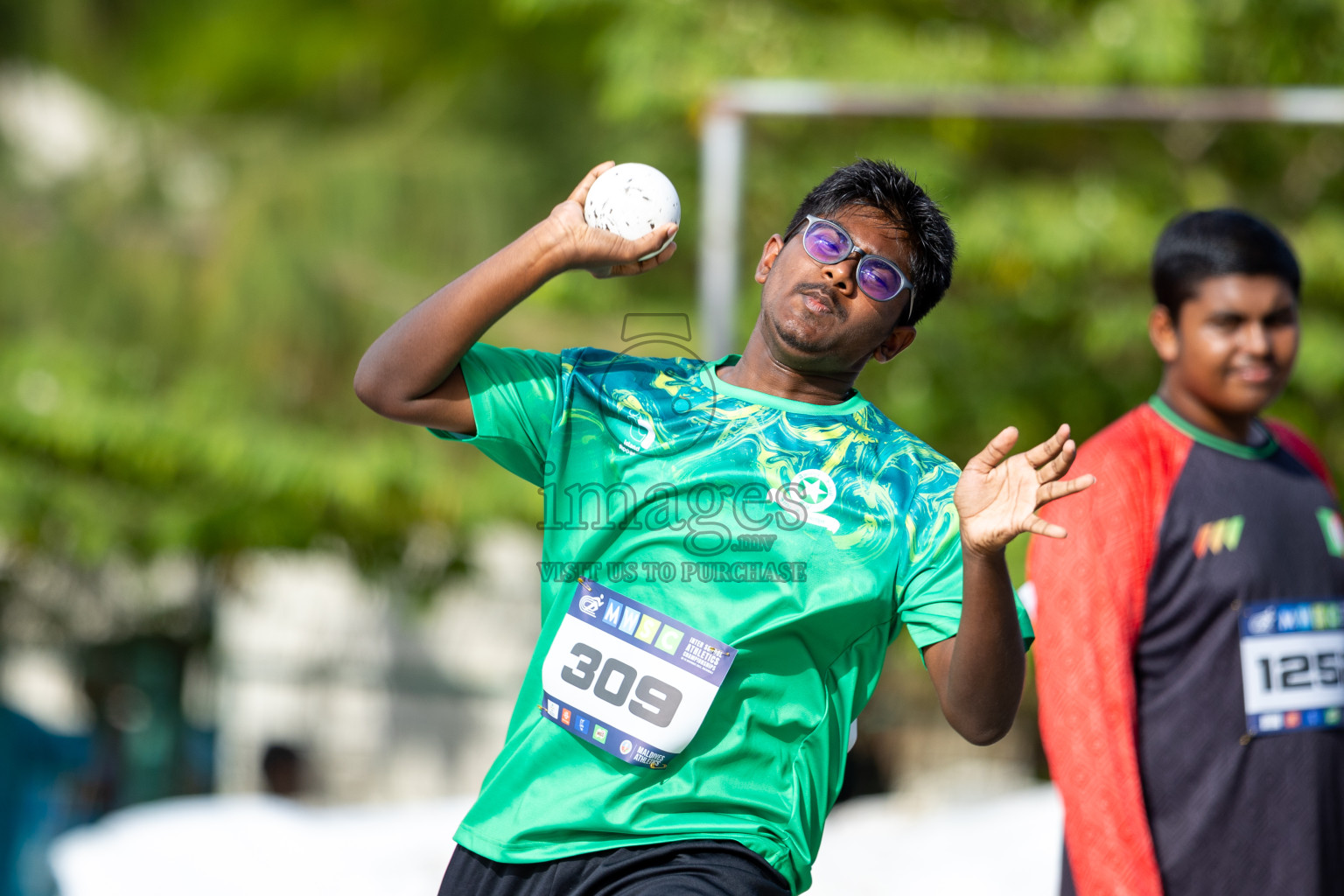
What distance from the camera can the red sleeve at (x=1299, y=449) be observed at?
2986mm

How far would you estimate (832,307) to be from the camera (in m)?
2.15

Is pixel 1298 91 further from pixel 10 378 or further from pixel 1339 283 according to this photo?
pixel 10 378

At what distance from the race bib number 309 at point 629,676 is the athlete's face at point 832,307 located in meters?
0.48

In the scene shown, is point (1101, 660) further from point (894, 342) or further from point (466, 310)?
point (466, 310)

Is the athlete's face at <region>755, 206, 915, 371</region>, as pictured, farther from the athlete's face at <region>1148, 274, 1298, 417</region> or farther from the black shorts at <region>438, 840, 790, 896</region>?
the athlete's face at <region>1148, 274, 1298, 417</region>

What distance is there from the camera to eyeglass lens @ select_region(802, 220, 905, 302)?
7.07ft

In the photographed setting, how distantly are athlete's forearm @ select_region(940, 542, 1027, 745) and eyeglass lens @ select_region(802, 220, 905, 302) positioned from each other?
47 cm

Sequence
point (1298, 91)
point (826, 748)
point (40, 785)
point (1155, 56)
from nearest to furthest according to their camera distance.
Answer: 1. point (826, 748)
2. point (1298, 91)
3. point (1155, 56)
4. point (40, 785)

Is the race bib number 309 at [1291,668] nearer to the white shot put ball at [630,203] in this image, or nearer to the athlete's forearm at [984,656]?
the athlete's forearm at [984,656]

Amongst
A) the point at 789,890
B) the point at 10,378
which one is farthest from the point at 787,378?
the point at 10,378

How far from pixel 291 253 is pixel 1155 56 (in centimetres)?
497

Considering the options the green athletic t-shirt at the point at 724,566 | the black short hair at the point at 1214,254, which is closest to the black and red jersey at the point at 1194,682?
the black short hair at the point at 1214,254

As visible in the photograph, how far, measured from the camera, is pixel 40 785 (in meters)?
7.82

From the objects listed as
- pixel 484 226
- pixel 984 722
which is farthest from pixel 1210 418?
pixel 484 226
